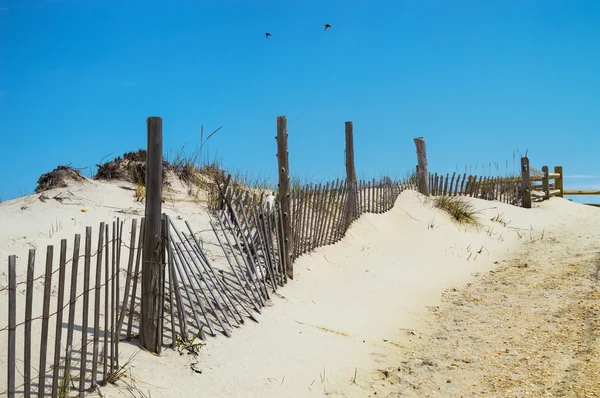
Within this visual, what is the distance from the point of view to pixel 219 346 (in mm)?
5316

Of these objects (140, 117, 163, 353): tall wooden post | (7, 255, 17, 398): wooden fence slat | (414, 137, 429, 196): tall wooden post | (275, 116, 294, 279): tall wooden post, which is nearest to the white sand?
(140, 117, 163, 353): tall wooden post

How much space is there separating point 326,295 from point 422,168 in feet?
26.2

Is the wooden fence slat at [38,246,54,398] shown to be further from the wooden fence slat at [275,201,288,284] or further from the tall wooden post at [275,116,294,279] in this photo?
the tall wooden post at [275,116,294,279]

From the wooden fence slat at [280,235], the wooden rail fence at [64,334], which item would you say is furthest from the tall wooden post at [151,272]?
the wooden fence slat at [280,235]

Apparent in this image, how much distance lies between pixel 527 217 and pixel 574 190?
266 inches

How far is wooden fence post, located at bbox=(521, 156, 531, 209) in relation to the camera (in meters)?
15.9

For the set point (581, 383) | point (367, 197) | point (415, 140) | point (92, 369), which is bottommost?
point (581, 383)

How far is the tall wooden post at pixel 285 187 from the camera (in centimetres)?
774

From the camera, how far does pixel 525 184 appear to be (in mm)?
15945

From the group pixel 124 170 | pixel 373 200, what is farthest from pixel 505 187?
pixel 124 170

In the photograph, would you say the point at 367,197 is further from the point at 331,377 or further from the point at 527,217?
the point at 331,377

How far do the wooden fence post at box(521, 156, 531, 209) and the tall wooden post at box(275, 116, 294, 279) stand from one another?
10130 mm

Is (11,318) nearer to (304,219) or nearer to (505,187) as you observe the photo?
(304,219)

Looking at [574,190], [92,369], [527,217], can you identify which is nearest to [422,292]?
[92,369]
